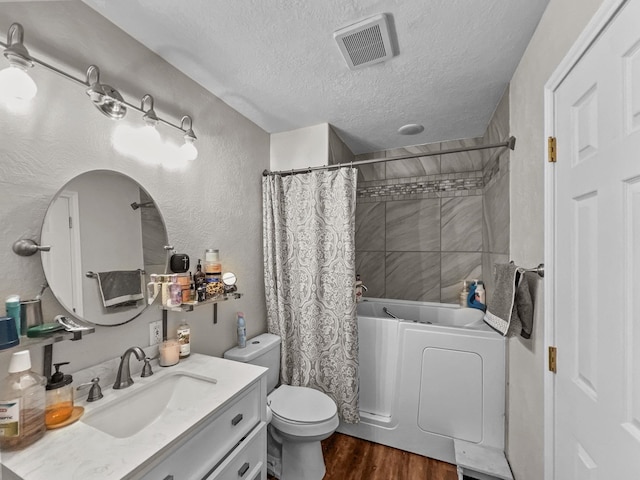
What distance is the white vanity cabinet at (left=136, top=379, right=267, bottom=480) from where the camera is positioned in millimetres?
859

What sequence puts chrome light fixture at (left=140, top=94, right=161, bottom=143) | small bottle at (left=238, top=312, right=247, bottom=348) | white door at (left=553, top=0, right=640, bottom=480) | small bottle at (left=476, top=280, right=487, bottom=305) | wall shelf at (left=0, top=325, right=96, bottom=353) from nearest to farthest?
1. white door at (left=553, top=0, right=640, bottom=480)
2. wall shelf at (left=0, top=325, right=96, bottom=353)
3. chrome light fixture at (left=140, top=94, right=161, bottom=143)
4. small bottle at (left=238, top=312, right=247, bottom=348)
5. small bottle at (left=476, top=280, right=487, bottom=305)

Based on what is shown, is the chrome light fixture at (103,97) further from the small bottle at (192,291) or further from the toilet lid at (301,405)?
the toilet lid at (301,405)

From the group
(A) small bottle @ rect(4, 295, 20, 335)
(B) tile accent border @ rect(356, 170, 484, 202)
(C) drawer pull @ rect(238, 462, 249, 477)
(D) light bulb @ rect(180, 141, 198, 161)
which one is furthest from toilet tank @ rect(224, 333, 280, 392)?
(B) tile accent border @ rect(356, 170, 484, 202)

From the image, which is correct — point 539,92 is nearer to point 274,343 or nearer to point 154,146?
point 154,146

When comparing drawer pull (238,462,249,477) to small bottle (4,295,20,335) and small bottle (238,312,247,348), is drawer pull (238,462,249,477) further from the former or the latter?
small bottle (4,295,20,335)

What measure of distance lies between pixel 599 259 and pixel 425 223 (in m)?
1.98

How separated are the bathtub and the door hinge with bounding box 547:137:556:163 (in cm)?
120

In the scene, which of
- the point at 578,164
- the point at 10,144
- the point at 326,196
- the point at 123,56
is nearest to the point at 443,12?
the point at 578,164

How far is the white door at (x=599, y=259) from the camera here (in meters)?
0.66

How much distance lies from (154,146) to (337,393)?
1.97 metres

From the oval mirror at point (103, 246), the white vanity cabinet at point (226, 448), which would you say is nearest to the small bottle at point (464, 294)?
the white vanity cabinet at point (226, 448)

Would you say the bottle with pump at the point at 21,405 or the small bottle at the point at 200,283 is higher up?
the small bottle at the point at 200,283

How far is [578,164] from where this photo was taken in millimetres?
908

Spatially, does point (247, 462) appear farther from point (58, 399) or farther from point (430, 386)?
point (430, 386)
